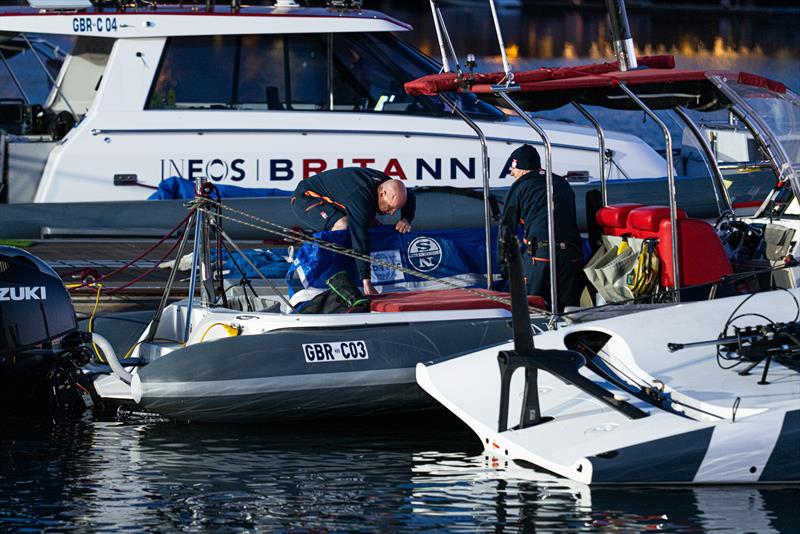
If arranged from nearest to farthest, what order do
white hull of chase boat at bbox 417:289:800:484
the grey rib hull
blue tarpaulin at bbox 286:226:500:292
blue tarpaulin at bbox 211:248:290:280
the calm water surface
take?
the calm water surface < white hull of chase boat at bbox 417:289:800:484 < the grey rib hull < blue tarpaulin at bbox 286:226:500:292 < blue tarpaulin at bbox 211:248:290:280

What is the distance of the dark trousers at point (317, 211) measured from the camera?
10742 mm

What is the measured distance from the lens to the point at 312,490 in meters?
8.12

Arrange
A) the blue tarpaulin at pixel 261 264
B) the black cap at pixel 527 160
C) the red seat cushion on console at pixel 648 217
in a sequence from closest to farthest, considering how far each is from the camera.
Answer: the red seat cushion on console at pixel 648 217 → the black cap at pixel 527 160 → the blue tarpaulin at pixel 261 264

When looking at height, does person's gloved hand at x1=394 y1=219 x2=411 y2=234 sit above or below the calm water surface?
above

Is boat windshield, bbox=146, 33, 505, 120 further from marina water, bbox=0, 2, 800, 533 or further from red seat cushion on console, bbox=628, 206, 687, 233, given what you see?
marina water, bbox=0, 2, 800, 533

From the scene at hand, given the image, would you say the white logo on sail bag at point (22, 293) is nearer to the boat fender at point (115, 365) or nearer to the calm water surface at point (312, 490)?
the boat fender at point (115, 365)

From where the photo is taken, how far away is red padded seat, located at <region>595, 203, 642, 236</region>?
403 inches

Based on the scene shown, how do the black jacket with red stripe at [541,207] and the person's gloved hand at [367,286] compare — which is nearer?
the black jacket with red stripe at [541,207]

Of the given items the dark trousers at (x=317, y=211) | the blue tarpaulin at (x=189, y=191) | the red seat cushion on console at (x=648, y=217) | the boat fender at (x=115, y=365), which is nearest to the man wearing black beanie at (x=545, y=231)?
the red seat cushion on console at (x=648, y=217)

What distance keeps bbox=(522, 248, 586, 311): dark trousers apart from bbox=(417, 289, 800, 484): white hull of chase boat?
128cm

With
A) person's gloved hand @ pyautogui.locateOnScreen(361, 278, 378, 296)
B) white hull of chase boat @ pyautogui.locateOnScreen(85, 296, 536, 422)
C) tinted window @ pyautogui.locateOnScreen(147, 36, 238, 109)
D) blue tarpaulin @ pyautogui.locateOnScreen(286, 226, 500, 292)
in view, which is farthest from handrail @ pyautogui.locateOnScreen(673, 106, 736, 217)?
tinted window @ pyautogui.locateOnScreen(147, 36, 238, 109)

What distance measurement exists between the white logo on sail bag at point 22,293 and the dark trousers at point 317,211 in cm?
198

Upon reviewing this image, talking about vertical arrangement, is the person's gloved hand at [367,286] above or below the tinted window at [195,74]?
below

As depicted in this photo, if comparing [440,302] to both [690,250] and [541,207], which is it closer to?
[541,207]
